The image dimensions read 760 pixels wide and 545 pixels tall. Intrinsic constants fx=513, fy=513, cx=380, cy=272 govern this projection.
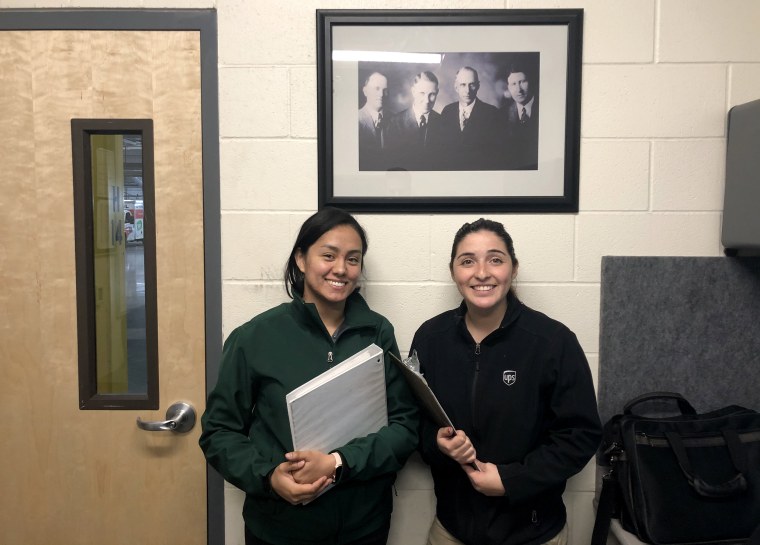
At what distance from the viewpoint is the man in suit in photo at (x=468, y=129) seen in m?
1.37

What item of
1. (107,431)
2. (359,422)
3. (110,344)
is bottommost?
(107,431)

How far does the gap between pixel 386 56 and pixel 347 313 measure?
691mm

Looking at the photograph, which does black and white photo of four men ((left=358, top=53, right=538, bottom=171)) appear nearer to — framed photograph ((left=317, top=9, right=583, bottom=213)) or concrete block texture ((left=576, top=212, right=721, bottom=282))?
framed photograph ((left=317, top=9, right=583, bottom=213))

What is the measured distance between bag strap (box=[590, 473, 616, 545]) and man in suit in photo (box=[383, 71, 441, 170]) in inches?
36.3

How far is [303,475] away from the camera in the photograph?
1.08m

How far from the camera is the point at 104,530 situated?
1.44m

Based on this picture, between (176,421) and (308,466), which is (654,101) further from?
(176,421)

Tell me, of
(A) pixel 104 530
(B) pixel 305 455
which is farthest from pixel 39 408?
(B) pixel 305 455

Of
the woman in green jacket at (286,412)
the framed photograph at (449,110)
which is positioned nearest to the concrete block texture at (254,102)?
the framed photograph at (449,110)

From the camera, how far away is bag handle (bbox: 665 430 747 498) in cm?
117

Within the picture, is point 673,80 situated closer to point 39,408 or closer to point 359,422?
point 359,422

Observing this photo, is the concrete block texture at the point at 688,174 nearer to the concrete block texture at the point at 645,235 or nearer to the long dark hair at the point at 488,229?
the concrete block texture at the point at 645,235

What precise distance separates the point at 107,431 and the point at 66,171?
0.73 m

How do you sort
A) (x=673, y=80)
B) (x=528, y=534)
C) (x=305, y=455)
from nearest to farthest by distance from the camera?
(x=305, y=455) < (x=528, y=534) < (x=673, y=80)
